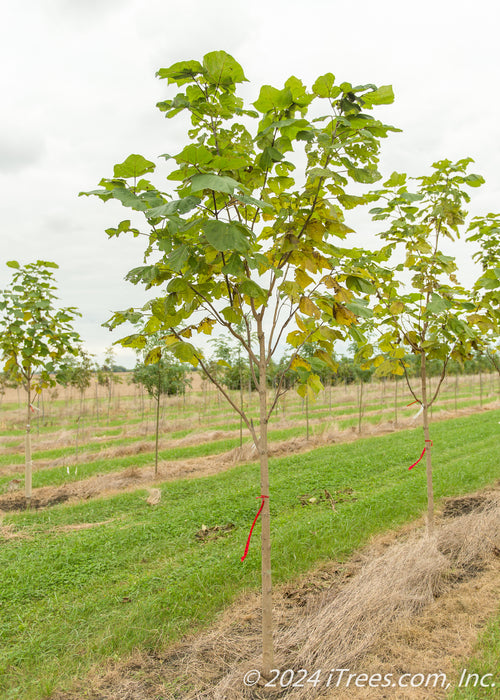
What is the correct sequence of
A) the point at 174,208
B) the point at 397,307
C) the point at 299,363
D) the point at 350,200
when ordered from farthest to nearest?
the point at 397,307 → the point at 299,363 → the point at 350,200 → the point at 174,208

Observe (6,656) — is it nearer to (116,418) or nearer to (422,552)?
(422,552)

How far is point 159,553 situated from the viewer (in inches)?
209

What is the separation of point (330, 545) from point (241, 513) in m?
1.88

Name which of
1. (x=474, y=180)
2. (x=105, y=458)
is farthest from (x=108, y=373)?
(x=474, y=180)

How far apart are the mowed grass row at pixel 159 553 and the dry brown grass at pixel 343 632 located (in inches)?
10.5

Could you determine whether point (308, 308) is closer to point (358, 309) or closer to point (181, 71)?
point (358, 309)

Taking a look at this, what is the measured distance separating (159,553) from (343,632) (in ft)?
9.17

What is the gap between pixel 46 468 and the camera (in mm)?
11617

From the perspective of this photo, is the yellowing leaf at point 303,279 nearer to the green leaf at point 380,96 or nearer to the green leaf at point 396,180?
the green leaf at point 380,96

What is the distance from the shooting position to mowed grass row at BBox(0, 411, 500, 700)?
11.6ft

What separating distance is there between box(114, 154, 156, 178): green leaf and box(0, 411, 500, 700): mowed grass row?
3.33m

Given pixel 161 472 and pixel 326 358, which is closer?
pixel 326 358

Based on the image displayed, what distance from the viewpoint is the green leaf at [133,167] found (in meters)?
2.15

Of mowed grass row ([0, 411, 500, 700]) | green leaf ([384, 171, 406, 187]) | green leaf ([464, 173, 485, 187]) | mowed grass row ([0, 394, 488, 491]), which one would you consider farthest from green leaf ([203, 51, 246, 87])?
mowed grass row ([0, 394, 488, 491])
